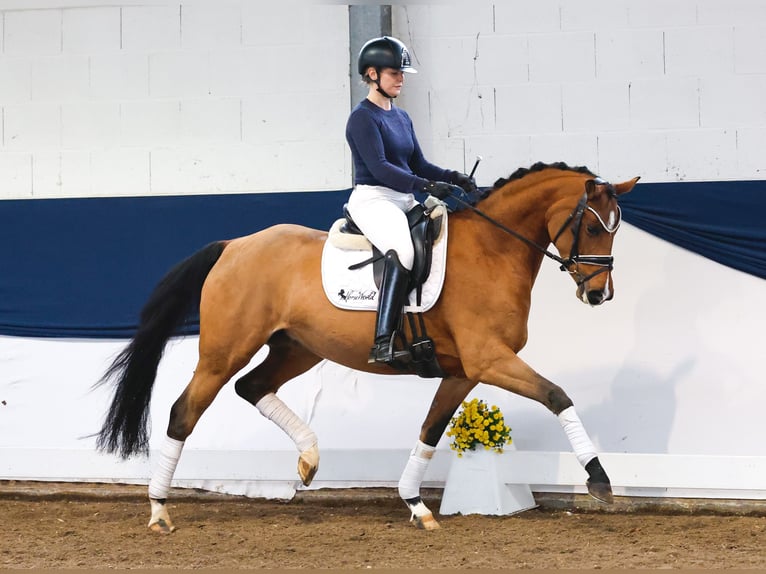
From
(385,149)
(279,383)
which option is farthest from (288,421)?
(385,149)

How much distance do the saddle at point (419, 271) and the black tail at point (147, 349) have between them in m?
0.99

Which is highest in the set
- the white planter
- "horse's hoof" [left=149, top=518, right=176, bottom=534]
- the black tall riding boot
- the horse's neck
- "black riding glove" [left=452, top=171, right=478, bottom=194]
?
"black riding glove" [left=452, top=171, right=478, bottom=194]

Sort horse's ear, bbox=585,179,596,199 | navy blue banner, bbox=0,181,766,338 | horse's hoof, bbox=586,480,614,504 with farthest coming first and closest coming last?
navy blue banner, bbox=0,181,766,338 → horse's ear, bbox=585,179,596,199 → horse's hoof, bbox=586,480,614,504

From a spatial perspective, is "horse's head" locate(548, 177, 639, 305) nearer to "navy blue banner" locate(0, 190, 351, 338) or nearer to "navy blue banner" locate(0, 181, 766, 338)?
"navy blue banner" locate(0, 181, 766, 338)

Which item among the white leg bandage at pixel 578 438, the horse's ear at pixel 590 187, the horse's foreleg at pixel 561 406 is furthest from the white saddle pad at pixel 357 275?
the white leg bandage at pixel 578 438

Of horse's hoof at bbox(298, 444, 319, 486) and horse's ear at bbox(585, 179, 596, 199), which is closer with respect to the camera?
horse's ear at bbox(585, 179, 596, 199)

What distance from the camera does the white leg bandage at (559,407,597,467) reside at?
411cm

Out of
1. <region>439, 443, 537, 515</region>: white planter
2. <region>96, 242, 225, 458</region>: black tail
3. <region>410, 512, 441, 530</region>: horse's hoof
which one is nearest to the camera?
<region>410, 512, 441, 530</region>: horse's hoof

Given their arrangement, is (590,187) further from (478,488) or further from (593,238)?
(478,488)

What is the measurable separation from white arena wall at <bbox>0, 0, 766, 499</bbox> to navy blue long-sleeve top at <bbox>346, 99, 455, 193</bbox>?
1.32 m

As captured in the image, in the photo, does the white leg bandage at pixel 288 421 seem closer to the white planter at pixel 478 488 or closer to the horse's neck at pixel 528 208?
→ the white planter at pixel 478 488

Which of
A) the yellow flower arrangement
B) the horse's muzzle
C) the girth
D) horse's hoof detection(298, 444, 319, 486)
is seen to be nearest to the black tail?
horse's hoof detection(298, 444, 319, 486)

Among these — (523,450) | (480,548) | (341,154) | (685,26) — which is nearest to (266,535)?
(480,548)

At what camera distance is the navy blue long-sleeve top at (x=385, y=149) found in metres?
4.56
